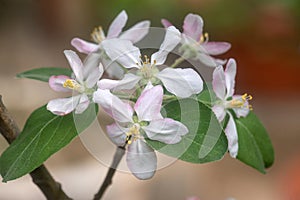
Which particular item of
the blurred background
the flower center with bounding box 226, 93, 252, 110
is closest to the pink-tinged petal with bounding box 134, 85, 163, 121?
the flower center with bounding box 226, 93, 252, 110

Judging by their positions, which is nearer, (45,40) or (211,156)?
(211,156)

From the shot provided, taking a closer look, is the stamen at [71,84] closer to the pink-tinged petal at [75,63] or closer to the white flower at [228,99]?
the pink-tinged petal at [75,63]

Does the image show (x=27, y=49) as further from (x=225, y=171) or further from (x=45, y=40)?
(x=225, y=171)

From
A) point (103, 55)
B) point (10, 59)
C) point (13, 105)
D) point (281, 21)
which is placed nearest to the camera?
point (103, 55)

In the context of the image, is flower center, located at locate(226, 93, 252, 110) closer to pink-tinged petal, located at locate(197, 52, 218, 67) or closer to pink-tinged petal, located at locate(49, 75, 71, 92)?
pink-tinged petal, located at locate(197, 52, 218, 67)

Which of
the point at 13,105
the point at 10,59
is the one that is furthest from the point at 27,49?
the point at 13,105

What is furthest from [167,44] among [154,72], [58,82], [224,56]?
[224,56]
